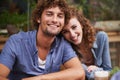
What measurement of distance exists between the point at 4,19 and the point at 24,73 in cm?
254

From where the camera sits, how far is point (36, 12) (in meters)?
2.90

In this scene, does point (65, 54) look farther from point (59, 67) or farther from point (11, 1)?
point (11, 1)

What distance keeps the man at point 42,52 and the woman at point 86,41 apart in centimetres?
17

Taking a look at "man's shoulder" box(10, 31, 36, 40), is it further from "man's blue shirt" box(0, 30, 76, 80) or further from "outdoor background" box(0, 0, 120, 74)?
"outdoor background" box(0, 0, 120, 74)

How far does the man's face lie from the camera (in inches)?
109

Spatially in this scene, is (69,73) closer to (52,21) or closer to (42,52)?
(42,52)

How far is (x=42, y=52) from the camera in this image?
2.85 m

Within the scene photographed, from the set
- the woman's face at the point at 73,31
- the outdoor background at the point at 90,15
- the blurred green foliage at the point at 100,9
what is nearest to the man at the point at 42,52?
the woman's face at the point at 73,31

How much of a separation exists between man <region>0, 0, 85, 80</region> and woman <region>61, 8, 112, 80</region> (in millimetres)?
168

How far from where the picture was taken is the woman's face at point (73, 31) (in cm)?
299

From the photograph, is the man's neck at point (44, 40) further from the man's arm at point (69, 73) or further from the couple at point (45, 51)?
the man's arm at point (69, 73)

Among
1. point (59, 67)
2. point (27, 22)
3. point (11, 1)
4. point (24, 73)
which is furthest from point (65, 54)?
point (11, 1)

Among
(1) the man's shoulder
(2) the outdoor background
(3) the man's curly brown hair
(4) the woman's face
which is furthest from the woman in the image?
(2) the outdoor background

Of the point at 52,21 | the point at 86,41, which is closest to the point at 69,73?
the point at 52,21
